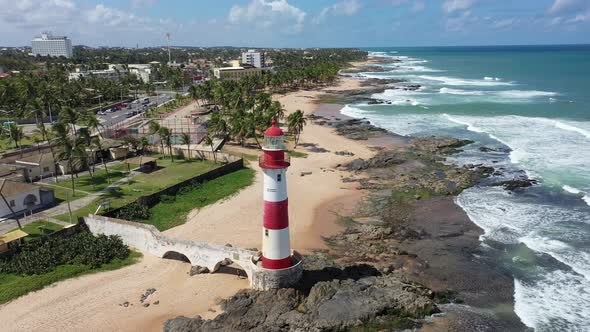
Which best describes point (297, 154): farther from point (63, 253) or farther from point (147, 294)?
point (147, 294)

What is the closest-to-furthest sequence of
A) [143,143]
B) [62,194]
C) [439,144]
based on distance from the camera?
[62,194] < [143,143] < [439,144]

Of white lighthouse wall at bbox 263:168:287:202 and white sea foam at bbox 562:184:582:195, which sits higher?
white lighthouse wall at bbox 263:168:287:202

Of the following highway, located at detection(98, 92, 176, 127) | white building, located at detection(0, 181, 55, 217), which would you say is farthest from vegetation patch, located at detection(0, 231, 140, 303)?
highway, located at detection(98, 92, 176, 127)

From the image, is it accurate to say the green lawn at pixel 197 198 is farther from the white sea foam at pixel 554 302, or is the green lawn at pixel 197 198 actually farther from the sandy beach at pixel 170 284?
the white sea foam at pixel 554 302

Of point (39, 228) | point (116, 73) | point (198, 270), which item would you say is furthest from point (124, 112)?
point (198, 270)

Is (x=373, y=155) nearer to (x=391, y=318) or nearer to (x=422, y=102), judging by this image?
(x=391, y=318)

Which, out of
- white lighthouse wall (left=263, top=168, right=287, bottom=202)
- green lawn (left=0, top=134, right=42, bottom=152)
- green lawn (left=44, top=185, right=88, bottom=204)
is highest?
white lighthouse wall (left=263, top=168, right=287, bottom=202)

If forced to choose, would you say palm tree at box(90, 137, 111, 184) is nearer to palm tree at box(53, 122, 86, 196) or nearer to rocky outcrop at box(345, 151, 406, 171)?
palm tree at box(53, 122, 86, 196)
